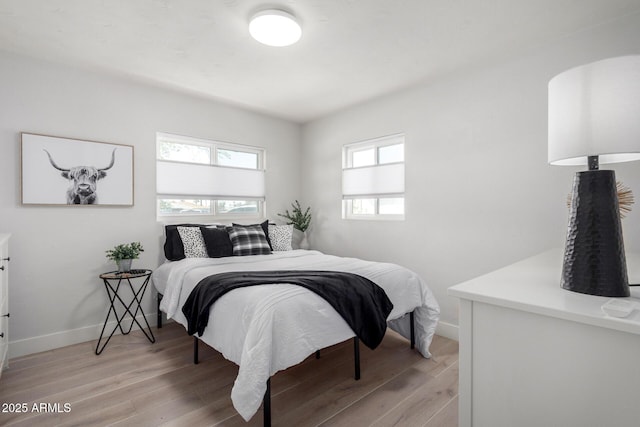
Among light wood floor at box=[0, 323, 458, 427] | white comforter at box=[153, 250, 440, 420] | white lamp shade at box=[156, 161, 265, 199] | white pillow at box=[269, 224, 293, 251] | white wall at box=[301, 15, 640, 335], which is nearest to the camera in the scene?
white comforter at box=[153, 250, 440, 420]

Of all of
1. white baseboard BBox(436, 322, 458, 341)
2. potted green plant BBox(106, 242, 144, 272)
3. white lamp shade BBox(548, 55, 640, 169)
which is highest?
white lamp shade BBox(548, 55, 640, 169)

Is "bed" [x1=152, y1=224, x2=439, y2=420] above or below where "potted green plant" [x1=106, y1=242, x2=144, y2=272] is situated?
below

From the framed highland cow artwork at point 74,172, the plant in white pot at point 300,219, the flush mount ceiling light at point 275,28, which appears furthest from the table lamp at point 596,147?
the plant in white pot at point 300,219

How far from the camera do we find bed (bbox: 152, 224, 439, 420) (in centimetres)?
166

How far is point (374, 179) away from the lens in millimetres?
3832

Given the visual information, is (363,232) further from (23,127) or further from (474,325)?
(23,127)

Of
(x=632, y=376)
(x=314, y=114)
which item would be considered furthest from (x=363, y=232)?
(x=632, y=376)

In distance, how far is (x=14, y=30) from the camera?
2.35 meters

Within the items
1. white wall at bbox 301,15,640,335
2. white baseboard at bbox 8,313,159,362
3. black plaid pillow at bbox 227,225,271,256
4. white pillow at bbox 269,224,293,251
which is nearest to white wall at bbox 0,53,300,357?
white baseboard at bbox 8,313,159,362

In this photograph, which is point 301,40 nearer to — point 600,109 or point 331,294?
point 331,294

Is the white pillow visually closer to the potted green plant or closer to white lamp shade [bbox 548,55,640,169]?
the potted green plant

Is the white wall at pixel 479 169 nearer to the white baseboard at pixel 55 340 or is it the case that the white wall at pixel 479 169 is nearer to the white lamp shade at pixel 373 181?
the white lamp shade at pixel 373 181

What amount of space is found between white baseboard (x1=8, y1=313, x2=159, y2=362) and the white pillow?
1661 mm

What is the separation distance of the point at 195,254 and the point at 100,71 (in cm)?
193
